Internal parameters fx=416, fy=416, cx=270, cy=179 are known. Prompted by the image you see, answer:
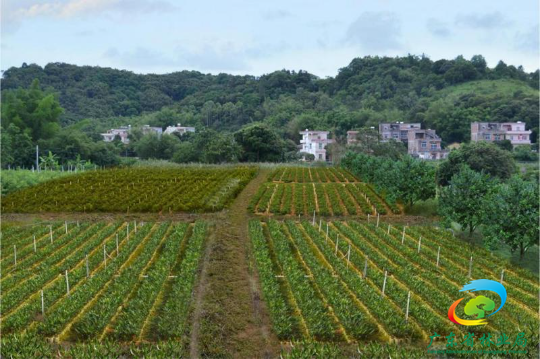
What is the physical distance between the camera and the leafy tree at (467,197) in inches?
758

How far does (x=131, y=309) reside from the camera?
1182 centimetres

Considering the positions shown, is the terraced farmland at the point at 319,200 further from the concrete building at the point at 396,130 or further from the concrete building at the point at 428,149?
the concrete building at the point at 396,130

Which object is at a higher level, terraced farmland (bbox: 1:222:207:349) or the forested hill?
the forested hill

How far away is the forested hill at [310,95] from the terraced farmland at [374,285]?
215ft

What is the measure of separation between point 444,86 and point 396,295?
110 m

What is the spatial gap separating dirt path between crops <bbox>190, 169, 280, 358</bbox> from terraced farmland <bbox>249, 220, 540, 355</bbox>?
0.46 metres

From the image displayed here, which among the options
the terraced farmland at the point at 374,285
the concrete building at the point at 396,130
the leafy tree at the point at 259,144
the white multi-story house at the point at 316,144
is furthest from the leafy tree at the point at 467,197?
the concrete building at the point at 396,130

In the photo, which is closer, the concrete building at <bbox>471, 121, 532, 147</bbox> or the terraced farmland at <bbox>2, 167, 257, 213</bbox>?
the terraced farmland at <bbox>2, 167, 257, 213</bbox>

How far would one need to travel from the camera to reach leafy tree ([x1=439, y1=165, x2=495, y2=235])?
19.2 m

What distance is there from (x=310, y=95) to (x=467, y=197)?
9378 centimetres

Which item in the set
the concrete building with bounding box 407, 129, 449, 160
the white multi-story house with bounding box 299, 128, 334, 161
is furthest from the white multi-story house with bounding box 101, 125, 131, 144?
the concrete building with bounding box 407, 129, 449, 160

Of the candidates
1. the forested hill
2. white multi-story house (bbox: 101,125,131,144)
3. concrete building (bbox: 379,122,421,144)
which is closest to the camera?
concrete building (bbox: 379,122,421,144)

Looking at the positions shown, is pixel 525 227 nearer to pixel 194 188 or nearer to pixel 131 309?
pixel 131 309

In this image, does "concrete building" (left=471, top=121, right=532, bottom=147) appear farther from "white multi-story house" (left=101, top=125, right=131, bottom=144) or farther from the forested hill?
"white multi-story house" (left=101, top=125, right=131, bottom=144)
